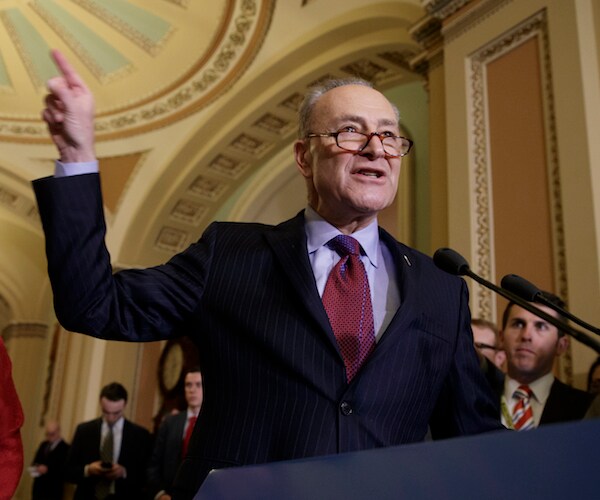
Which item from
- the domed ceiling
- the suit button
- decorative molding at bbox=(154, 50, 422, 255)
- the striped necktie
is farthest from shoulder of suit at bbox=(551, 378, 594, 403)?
the domed ceiling

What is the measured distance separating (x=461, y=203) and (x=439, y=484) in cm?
367

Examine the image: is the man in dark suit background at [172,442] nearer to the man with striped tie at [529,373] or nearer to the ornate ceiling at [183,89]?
the man with striped tie at [529,373]

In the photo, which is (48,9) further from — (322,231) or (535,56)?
(322,231)

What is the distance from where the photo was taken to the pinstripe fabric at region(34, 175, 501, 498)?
111 centimetres

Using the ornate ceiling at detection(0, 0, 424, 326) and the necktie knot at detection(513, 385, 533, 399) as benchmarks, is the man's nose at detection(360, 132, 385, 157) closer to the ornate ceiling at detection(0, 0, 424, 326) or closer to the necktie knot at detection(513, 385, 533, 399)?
the necktie knot at detection(513, 385, 533, 399)

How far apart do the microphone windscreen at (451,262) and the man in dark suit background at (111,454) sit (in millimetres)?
4066

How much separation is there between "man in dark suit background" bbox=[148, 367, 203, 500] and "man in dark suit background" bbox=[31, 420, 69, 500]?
2.14 m

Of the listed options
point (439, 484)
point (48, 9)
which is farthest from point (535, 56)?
point (48, 9)

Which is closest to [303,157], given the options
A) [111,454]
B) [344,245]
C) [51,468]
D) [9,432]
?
[344,245]

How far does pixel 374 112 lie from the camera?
142 cm

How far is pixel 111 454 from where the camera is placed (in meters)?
5.24

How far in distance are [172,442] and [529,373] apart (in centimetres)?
252

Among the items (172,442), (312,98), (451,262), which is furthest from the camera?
(172,442)

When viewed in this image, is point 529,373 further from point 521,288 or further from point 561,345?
point 521,288
